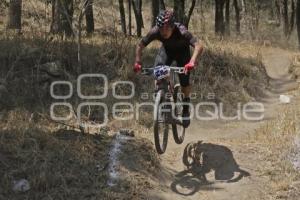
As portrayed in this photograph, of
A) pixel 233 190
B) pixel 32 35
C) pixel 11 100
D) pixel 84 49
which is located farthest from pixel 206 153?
pixel 32 35

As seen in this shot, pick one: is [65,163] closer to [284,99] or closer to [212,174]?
[212,174]

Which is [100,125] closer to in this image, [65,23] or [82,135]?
[82,135]

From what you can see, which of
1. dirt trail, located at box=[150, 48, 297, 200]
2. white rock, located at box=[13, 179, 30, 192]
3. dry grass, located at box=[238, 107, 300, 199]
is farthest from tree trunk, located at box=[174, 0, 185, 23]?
white rock, located at box=[13, 179, 30, 192]

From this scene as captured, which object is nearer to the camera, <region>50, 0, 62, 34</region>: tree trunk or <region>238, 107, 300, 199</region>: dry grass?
<region>238, 107, 300, 199</region>: dry grass

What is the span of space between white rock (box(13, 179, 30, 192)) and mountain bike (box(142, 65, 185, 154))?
5.97 ft

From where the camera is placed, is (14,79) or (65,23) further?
(65,23)

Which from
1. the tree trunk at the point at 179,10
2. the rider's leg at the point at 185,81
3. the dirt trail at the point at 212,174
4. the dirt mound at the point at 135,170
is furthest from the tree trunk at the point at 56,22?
the tree trunk at the point at 179,10

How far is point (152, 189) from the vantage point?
6.82 m

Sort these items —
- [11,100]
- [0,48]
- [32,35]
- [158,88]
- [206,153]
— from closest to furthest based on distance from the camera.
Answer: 1. [158,88]
2. [206,153]
3. [11,100]
4. [0,48]
5. [32,35]

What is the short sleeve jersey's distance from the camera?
7277 mm

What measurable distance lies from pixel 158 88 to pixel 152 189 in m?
1.35

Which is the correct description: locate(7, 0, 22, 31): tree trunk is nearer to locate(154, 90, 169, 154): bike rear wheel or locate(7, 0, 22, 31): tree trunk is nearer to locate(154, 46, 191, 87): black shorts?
locate(154, 46, 191, 87): black shorts

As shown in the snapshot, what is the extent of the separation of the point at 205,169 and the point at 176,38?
6.02 feet

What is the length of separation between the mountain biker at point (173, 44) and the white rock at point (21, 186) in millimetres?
2014
